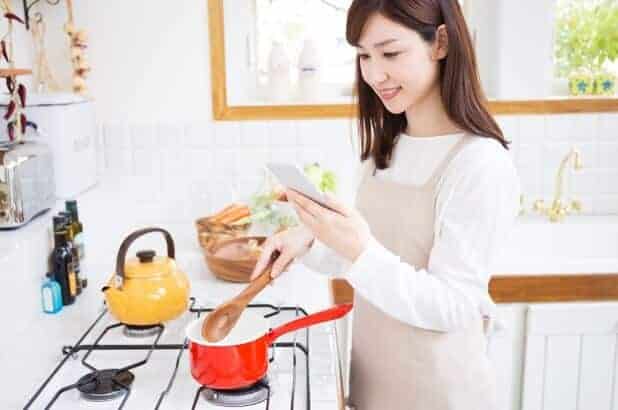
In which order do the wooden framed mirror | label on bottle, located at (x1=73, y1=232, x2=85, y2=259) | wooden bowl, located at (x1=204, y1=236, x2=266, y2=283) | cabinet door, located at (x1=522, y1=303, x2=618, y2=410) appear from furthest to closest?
the wooden framed mirror → cabinet door, located at (x1=522, y1=303, x2=618, y2=410) → wooden bowl, located at (x1=204, y1=236, x2=266, y2=283) → label on bottle, located at (x1=73, y1=232, x2=85, y2=259)

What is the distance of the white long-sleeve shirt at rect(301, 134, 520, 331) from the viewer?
1.14m

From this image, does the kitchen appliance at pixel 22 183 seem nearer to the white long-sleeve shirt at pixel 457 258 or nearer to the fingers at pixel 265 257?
the fingers at pixel 265 257

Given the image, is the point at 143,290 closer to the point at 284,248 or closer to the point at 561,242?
the point at 284,248

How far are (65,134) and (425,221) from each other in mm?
1069

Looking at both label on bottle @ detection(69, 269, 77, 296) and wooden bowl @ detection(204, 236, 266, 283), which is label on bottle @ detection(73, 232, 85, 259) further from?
wooden bowl @ detection(204, 236, 266, 283)

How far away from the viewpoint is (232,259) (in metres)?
1.79

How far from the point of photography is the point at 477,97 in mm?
1236

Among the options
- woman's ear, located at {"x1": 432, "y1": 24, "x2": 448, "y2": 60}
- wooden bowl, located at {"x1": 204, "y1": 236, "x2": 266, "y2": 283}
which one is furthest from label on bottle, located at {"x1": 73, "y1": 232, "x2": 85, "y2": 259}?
woman's ear, located at {"x1": 432, "y1": 24, "x2": 448, "y2": 60}

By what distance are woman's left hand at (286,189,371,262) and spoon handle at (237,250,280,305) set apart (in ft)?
0.49

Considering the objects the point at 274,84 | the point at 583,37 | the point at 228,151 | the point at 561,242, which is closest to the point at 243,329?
the point at 228,151

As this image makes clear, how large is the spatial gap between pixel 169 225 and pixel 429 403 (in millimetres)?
1255

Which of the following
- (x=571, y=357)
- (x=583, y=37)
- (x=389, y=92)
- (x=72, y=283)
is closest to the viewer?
(x=389, y=92)

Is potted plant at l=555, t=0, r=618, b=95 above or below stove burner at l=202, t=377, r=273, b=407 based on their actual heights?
above

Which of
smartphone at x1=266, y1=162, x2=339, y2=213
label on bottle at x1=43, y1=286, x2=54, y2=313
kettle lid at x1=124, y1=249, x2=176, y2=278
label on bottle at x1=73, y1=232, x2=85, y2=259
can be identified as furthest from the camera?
label on bottle at x1=73, y1=232, x2=85, y2=259
